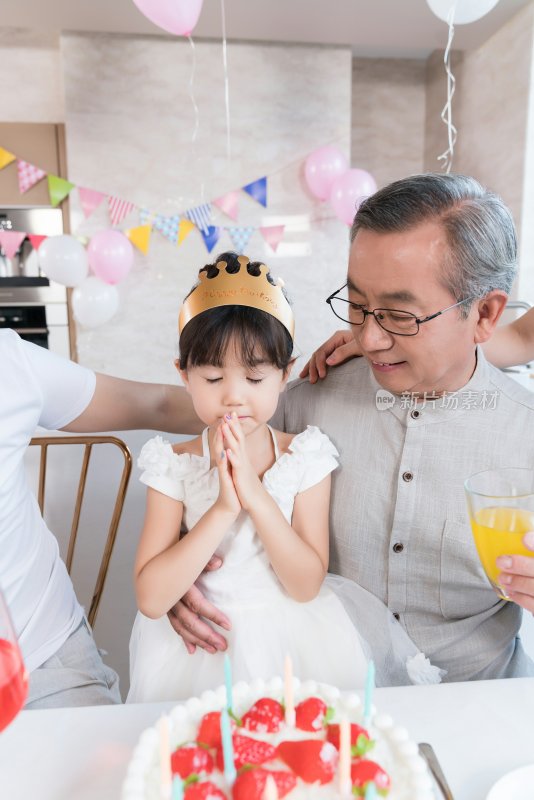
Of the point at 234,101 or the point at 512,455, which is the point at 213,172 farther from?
the point at 512,455

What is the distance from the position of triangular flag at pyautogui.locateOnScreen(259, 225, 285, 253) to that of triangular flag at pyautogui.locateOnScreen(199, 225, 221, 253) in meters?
0.34

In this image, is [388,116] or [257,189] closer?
[257,189]

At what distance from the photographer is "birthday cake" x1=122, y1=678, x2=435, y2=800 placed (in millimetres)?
610

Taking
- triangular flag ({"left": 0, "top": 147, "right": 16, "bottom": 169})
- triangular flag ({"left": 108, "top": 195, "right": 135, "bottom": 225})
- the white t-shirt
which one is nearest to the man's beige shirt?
the white t-shirt

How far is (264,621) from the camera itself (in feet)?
4.09

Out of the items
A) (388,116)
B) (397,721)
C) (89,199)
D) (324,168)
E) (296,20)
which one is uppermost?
(296,20)

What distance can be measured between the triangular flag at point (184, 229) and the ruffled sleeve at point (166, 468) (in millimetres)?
3596

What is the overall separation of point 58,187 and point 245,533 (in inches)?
160

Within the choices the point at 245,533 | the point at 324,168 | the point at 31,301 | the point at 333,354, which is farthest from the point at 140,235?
the point at 245,533

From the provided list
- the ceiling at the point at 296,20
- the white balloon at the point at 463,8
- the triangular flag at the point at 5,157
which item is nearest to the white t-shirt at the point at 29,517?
the white balloon at the point at 463,8

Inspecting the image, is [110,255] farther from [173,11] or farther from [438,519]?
[438,519]

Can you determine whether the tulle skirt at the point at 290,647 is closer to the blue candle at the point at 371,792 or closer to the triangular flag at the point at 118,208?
the blue candle at the point at 371,792

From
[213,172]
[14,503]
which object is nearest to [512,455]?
[14,503]

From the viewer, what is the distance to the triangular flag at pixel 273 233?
15.8 feet
